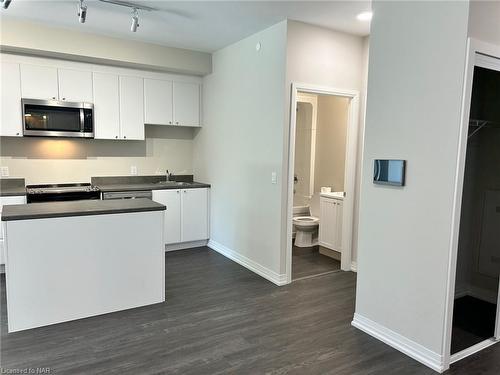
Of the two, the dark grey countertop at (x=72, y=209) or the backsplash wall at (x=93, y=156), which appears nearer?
the dark grey countertop at (x=72, y=209)

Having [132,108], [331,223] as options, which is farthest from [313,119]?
[132,108]

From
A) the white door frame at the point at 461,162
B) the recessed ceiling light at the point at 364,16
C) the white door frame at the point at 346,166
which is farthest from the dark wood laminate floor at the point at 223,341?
the recessed ceiling light at the point at 364,16

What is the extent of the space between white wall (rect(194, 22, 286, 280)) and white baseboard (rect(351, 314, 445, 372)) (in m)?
1.18

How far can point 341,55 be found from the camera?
4.04 m

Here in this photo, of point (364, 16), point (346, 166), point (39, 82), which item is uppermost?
point (364, 16)

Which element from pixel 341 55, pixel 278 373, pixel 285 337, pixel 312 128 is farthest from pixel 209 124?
pixel 278 373

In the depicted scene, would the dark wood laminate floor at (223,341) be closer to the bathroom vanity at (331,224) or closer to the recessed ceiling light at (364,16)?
the bathroom vanity at (331,224)

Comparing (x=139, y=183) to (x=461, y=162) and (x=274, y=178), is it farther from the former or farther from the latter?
(x=461, y=162)

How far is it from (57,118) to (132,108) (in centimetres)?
92

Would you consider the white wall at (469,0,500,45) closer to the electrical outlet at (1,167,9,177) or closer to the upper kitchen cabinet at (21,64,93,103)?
the upper kitchen cabinet at (21,64,93,103)

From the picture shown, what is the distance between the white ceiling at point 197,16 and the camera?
10.8 ft

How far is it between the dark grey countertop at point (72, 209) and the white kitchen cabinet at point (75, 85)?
179 centimetres

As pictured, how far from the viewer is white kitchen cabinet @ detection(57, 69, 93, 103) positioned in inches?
172

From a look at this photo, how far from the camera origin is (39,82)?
4238 millimetres
